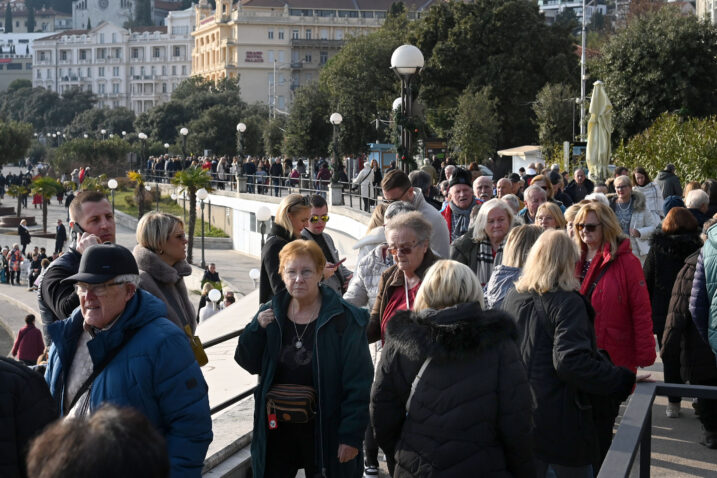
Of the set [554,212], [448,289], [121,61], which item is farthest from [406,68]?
[121,61]

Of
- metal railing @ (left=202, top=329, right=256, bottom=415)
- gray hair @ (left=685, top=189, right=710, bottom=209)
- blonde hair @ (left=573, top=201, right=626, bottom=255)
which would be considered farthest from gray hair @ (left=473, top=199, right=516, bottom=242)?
gray hair @ (left=685, top=189, right=710, bottom=209)

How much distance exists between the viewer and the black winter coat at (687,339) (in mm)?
6844

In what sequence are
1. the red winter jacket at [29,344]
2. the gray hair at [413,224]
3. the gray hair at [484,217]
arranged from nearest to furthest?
the gray hair at [413,224] → the gray hair at [484,217] → the red winter jacket at [29,344]

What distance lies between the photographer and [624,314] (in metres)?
5.65

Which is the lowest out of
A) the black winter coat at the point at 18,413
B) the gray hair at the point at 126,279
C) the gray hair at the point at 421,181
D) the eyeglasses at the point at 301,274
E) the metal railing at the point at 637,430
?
the metal railing at the point at 637,430

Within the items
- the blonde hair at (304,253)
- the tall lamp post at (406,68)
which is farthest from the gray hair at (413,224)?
the tall lamp post at (406,68)

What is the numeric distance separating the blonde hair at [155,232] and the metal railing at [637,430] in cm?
242

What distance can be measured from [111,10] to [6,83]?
2397 centimetres

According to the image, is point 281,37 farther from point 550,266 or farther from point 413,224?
point 550,266

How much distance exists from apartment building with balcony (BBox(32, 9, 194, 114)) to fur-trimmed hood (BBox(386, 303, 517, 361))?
141949mm

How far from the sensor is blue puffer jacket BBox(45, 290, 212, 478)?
3.56 m

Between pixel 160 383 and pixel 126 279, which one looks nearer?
pixel 160 383

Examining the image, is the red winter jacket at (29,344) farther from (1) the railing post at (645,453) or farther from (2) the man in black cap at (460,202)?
(1) the railing post at (645,453)

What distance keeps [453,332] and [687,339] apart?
3.68 m
